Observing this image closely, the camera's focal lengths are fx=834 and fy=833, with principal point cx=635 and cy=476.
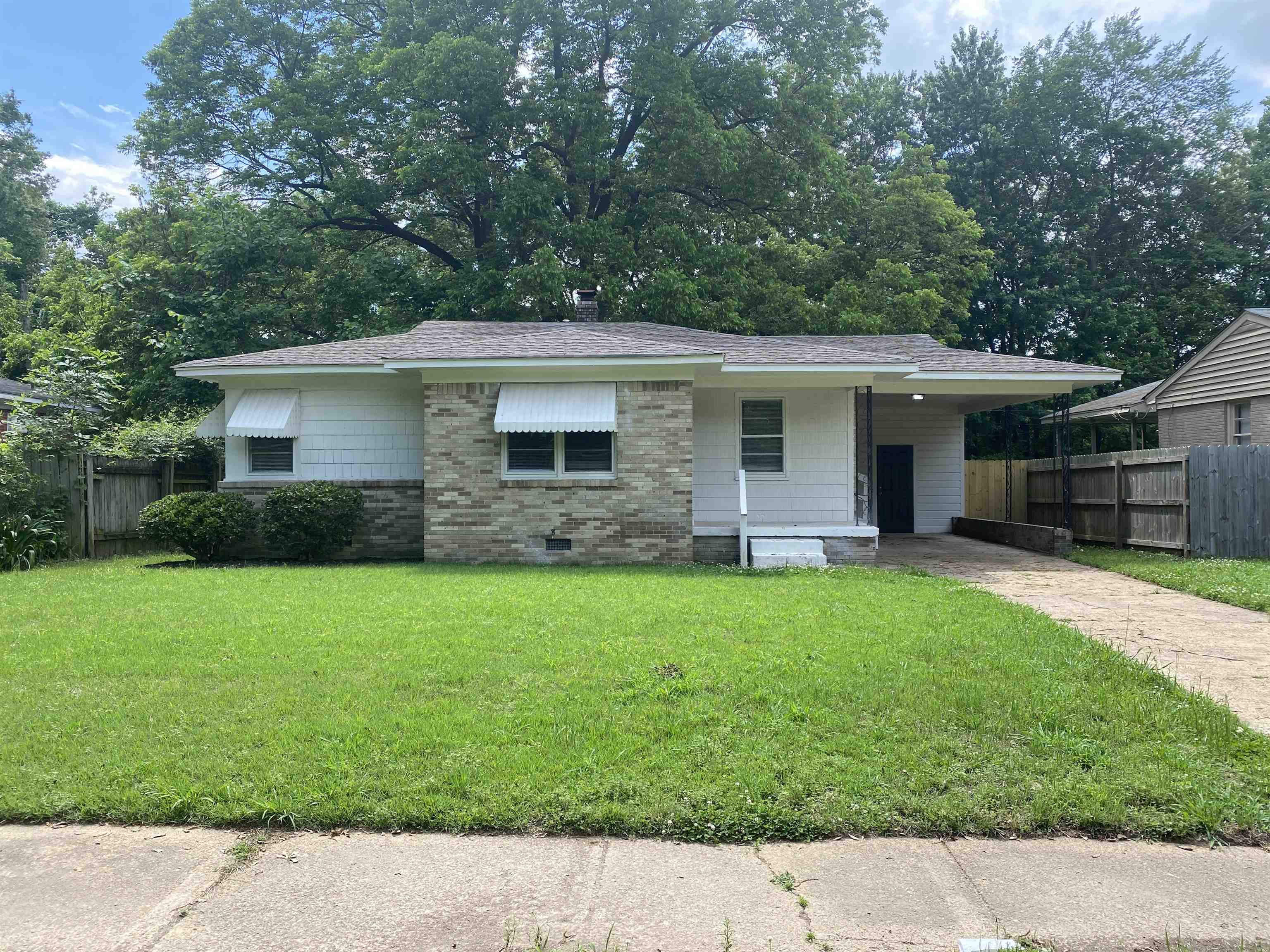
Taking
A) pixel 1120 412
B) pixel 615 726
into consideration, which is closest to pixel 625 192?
pixel 1120 412

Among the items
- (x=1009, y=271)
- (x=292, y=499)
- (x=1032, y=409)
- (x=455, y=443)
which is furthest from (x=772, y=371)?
(x=1009, y=271)

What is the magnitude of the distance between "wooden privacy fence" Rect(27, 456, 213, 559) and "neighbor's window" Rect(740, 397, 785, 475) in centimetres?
1031

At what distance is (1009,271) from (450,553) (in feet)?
83.8

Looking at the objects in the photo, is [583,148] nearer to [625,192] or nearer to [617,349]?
[625,192]

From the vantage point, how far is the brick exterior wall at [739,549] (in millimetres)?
12766

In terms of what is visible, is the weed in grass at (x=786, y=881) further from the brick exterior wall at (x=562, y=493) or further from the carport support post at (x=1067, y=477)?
the carport support post at (x=1067, y=477)

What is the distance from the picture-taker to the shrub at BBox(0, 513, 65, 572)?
12180 mm

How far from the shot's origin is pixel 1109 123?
97.8 ft

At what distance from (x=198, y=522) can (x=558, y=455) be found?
558 cm

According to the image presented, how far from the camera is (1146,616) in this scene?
8.54 m

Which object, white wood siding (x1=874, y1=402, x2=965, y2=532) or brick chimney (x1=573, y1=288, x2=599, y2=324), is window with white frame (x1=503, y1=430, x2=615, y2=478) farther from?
white wood siding (x1=874, y1=402, x2=965, y2=532)

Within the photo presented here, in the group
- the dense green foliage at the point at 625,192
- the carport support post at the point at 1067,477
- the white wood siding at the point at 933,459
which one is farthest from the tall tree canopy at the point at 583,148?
the carport support post at the point at 1067,477

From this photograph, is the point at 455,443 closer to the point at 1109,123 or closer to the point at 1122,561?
the point at 1122,561

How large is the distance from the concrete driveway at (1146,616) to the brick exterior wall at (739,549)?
494 mm
